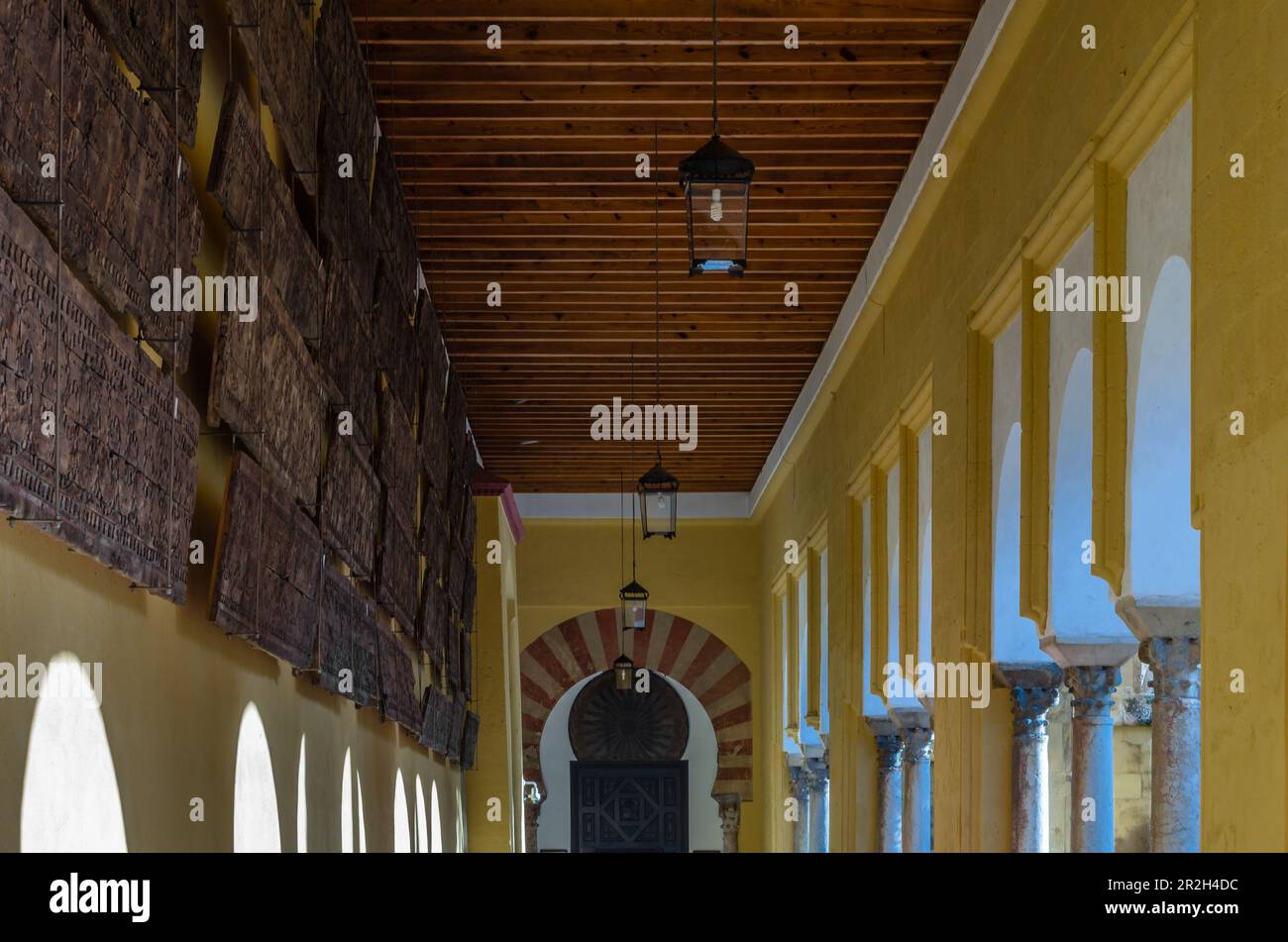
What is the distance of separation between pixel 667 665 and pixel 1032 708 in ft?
36.6

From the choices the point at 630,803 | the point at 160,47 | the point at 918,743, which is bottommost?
the point at 630,803

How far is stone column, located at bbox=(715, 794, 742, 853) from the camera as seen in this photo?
18188mm

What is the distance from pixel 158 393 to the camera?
3395 millimetres

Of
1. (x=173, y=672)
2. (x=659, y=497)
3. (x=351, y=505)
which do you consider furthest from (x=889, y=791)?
(x=173, y=672)

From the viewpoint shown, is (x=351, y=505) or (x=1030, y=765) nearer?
(x=351, y=505)

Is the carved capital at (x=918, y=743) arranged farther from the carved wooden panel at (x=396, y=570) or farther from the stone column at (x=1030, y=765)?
the carved wooden panel at (x=396, y=570)

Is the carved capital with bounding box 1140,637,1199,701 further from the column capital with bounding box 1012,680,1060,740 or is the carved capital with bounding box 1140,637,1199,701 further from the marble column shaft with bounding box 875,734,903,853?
the marble column shaft with bounding box 875,734,903,853

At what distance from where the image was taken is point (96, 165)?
2928 millimetres

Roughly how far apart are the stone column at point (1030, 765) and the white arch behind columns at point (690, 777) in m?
13.3

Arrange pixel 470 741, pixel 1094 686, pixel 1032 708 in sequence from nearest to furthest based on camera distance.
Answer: pixel 1094 686, pixel 1032 708, pixel 470 741

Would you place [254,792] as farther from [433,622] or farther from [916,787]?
[916,787]

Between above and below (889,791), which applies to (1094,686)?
above
